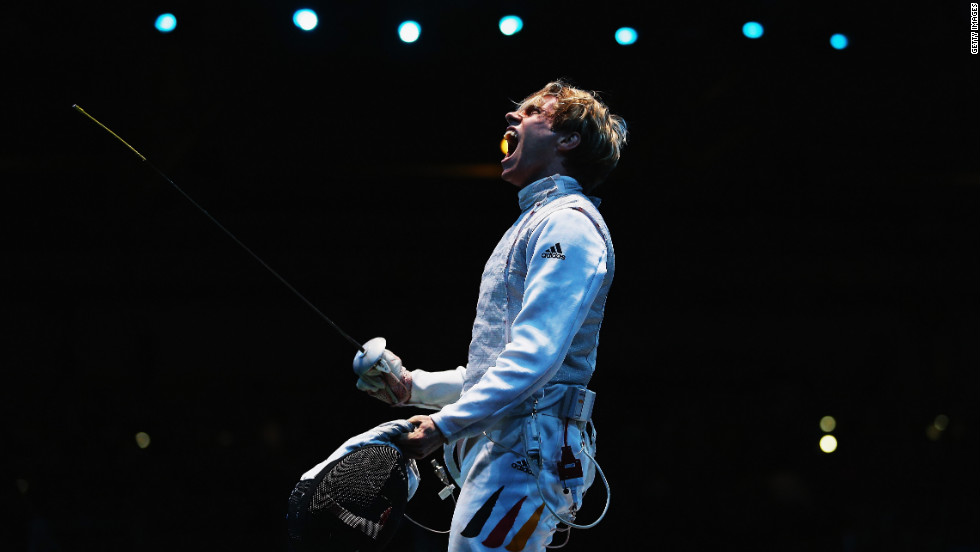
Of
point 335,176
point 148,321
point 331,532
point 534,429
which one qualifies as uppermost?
point 335,176

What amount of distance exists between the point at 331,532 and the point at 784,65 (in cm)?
323

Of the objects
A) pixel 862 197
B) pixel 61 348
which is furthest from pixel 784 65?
pixel 61 348

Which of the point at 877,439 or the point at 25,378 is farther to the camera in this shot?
the point at 25,378

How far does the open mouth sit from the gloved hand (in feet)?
1.79

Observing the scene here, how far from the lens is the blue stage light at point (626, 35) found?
382cm

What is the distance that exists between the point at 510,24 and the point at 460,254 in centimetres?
316

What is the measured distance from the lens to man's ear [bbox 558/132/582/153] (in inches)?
81.6

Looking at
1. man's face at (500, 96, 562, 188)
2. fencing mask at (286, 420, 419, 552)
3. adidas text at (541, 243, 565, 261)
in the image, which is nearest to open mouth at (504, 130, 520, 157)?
man's face at (500, 96, 562, 188)

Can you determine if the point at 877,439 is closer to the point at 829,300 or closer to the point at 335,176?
the point at 829,300

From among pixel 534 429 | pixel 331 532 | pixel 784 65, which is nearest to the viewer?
pixel 331 532

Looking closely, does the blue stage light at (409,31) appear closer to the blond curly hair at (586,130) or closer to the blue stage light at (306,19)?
the blue stage light at (306,19)

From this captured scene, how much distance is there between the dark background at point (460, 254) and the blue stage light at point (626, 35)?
4cm

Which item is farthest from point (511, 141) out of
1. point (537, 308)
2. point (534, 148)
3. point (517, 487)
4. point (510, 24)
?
point (510, 24)

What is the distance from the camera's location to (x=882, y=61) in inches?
156
